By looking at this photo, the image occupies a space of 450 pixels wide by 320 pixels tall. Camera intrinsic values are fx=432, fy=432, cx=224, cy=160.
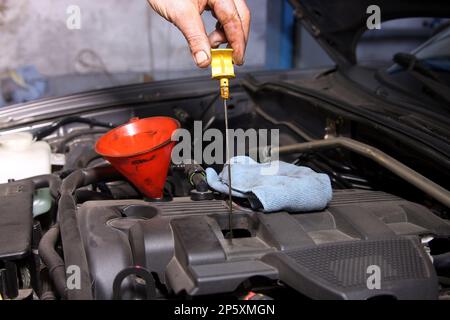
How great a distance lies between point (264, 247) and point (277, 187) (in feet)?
0.51

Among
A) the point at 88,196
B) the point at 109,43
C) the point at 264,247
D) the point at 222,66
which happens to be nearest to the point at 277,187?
the point at 264,247

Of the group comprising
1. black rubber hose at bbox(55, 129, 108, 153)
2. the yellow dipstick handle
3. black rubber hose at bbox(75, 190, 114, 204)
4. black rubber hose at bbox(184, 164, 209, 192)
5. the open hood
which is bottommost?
black rubber hose at bbox(75, 190, 114, 204)

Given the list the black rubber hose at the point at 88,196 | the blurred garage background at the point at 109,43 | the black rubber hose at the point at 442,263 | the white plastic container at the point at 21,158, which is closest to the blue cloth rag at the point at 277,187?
the black rubber hose at the point at 442,263

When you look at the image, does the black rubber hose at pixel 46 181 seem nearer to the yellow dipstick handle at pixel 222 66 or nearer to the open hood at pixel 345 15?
the yellow dipstick handle at pixel 222 66

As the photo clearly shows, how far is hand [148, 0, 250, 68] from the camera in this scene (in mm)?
921

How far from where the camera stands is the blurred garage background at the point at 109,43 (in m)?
3.50

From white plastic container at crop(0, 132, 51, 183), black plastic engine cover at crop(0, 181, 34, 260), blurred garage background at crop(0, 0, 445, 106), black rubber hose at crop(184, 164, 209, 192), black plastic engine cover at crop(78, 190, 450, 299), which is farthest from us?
blurred garage background at crop(0, 0, 445, 106)

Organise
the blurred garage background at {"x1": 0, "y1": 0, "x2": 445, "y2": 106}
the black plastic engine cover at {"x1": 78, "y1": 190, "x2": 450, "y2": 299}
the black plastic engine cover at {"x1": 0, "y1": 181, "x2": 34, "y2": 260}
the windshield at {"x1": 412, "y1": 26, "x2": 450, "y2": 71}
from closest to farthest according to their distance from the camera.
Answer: the black plastic engine cover at {"x1": 78, "y1": 190, "x2": 450, "y2": 299} → the black plastic engine cover at {"x1": 0, "y1": 181, "x2": 34, "y2": 260} → the windshield at {"x1": 412, "y1": 26, "x2": 450, "y2": 71} → the blurred garage background at {"x1": 0, "y1": 0, "x2": 445, "y2": 106}

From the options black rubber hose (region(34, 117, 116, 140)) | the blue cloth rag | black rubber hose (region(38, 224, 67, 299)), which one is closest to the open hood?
the blue cloth rag

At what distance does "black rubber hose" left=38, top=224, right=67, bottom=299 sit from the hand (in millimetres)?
488

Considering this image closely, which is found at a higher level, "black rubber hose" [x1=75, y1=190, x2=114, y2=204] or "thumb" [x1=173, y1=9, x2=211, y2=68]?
"thumb" [x1=173, y1=9, x2=211, y2=68]

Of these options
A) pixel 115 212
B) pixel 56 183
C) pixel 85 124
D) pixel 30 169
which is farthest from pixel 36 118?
pixel 115 212

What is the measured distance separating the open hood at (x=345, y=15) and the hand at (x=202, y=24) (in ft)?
2.30

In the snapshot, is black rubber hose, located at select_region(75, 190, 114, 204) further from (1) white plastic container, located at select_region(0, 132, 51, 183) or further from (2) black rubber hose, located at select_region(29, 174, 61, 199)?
(1) white plastic container, located at select_region(0, 132, 51, 183)
